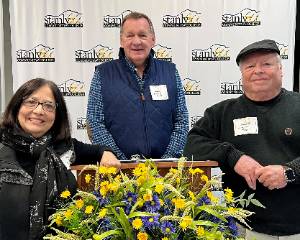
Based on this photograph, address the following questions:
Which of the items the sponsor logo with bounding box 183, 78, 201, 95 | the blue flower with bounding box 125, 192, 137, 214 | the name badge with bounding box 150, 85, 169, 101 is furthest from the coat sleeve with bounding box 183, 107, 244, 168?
the sponsor logo with bounding box 183, 78, 201, 95

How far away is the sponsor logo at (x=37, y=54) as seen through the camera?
386cm

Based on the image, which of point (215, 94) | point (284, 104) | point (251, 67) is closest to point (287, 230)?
point (284, 104)

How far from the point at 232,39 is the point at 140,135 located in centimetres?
197

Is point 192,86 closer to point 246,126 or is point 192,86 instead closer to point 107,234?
point 246,126

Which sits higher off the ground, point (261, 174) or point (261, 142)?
point (261, 142)

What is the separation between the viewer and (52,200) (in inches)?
57.6

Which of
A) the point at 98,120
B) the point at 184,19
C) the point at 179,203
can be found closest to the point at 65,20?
the point at 184,19

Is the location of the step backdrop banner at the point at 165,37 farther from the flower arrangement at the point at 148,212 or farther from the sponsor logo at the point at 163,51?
the flower arrangement at the point at 148,212

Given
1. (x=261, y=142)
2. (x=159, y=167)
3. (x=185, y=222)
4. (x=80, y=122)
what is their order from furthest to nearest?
1. (x=80, y=122)
2. (x=261, y=142)
3. (x=159, y=167)
4. (x=185, y=222)

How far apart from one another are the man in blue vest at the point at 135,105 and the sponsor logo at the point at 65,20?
5.46 ft

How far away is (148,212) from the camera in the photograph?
892 mm

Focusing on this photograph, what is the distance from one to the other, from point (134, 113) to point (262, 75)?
78 centimetres

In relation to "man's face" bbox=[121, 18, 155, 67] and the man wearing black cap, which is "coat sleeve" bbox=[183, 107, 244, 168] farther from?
"man's face" bbox=[121, 18, 155, 67]

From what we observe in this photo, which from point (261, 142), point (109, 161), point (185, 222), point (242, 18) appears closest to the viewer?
point (185, 222)
